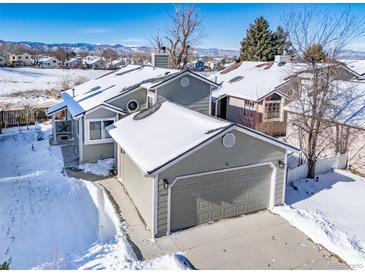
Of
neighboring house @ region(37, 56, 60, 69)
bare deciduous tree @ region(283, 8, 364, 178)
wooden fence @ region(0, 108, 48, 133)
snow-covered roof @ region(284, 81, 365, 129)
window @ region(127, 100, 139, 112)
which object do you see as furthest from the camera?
neighboring house @ region(37, 56, 60, 69)

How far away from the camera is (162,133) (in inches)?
410

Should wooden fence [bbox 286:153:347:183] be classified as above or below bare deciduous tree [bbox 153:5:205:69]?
below

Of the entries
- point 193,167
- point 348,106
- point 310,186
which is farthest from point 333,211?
point 348,106

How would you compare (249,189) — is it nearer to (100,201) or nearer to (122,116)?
(100,201)

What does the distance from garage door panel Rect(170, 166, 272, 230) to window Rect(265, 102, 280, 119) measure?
11.1 m

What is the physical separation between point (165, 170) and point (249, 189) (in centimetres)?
320

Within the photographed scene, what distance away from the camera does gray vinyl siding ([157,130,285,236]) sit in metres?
8.66

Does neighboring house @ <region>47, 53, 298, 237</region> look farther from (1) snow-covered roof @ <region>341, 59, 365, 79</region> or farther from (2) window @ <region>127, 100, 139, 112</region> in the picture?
(1) snow-covered roof @ <region>341, 59, 365, 79</region>

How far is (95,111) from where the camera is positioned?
46.5 feet

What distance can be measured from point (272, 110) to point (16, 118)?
17.7 m

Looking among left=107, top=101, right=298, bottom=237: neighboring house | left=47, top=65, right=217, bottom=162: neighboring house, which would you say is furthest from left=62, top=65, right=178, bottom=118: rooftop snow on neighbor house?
left=107, top=101, right=298, bottom=237: neighboring house

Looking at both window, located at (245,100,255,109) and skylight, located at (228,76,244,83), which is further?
skylight, located at (228,76,244,83)

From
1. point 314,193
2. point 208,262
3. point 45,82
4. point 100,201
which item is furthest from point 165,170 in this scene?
point 45,82

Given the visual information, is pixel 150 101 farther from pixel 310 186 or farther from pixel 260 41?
pixel 260 41
